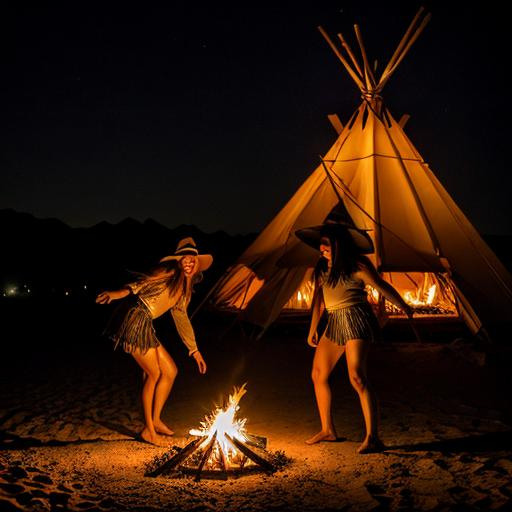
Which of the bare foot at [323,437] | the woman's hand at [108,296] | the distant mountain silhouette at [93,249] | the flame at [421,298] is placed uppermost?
the distant mountain silhouette at [93,249]

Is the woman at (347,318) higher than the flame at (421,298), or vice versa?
the flame at (421,298)

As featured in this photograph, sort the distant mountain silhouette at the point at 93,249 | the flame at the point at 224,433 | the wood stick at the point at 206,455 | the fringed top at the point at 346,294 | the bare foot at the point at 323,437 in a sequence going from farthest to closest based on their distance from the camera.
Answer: the distant mountain silhouette at the point at 93,249 → the bare foot at the point at 323,437 → the fringed top at the point at 346,294 → the flame at the point at 224,433 → the wood stick at the point at 206,455

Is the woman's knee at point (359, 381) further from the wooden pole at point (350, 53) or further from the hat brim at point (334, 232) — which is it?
the wooden pole at point (350, 53)

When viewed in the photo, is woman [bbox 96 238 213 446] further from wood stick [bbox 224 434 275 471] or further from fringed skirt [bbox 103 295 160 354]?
wood stick [bbox 224 434 275 471]

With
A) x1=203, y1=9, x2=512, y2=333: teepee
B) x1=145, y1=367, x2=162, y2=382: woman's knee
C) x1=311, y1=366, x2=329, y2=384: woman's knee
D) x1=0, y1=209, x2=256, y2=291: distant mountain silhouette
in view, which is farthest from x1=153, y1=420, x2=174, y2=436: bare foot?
x1=0, y1=209, x2=256, y2=291: distant mountain silhouette

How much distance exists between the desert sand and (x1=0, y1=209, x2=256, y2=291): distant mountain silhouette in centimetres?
1767

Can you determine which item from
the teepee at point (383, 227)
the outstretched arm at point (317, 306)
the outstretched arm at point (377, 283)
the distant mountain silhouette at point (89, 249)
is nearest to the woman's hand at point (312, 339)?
the outstretched arm at point (317, 306)

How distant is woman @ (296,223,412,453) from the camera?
4383 mm

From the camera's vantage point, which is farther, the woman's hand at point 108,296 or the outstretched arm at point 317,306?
the outstretched arm at point 317,306

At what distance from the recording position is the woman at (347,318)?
4.38 meters

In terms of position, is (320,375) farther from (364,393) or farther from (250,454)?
(250,454)

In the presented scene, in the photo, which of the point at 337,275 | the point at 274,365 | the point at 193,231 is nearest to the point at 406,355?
the point at 274,365

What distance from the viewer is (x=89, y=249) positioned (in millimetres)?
33688

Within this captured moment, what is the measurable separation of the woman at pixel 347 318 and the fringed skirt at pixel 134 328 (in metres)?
1.25
